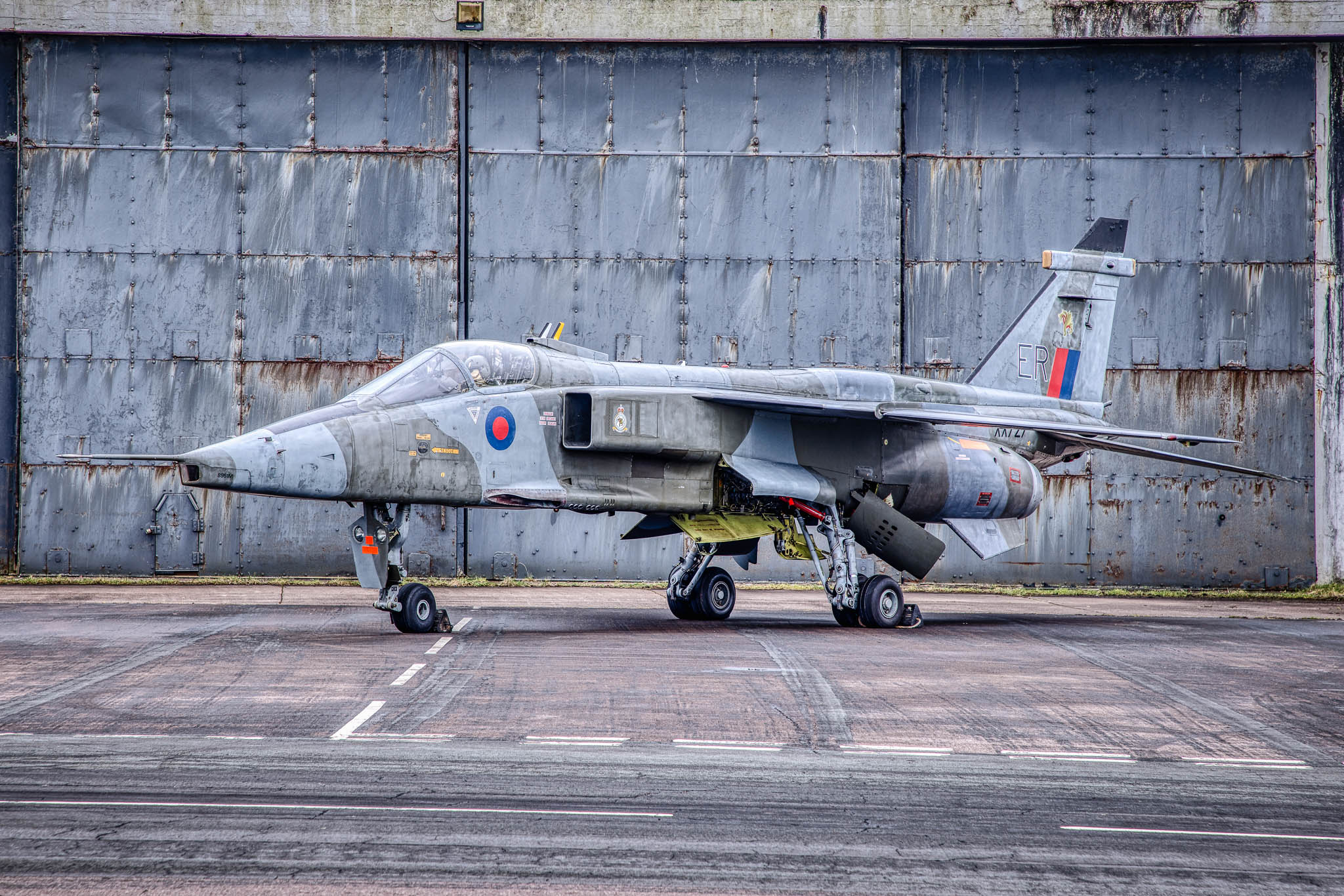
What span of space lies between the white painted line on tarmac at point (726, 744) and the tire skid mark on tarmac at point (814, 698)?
0.96 feet

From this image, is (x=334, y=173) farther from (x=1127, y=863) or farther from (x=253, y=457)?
(x=1127, y=863)

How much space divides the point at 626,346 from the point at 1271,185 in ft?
41.5

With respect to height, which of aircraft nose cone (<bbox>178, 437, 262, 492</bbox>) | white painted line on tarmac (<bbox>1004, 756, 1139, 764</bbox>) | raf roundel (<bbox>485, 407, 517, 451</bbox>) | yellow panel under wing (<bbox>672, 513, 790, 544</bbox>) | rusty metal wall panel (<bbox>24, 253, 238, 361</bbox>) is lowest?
white painted line on tarmac (<bbox>1004, 756, 1139, 764</bbox>)

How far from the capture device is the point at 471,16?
2086 cm

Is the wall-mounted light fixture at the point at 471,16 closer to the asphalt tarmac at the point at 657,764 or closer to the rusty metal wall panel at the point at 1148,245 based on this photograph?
the rusty metal wall panel at the point at 1148,245

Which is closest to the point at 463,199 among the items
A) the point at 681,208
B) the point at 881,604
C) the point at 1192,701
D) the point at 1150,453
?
the point at 681,208

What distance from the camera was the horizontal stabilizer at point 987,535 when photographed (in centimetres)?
1677

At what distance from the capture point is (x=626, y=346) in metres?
21.3

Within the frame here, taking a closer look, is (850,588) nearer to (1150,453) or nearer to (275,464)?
(1150,453)

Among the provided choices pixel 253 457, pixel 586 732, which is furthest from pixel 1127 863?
pixel 253 457

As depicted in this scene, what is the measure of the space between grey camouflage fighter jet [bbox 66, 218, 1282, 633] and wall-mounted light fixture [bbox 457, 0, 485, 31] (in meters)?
8.90

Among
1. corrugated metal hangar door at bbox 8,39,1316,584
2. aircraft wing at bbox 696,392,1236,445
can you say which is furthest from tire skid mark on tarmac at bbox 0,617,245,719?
corrugated metal hangar door at bbox 8,39,1316,584

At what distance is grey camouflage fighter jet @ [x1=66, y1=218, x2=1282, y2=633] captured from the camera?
12.1m

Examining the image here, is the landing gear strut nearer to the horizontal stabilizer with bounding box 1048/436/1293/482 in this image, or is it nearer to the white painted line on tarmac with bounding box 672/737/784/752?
the horizontal stabilizer with bounding box 1048/436/1293/482
